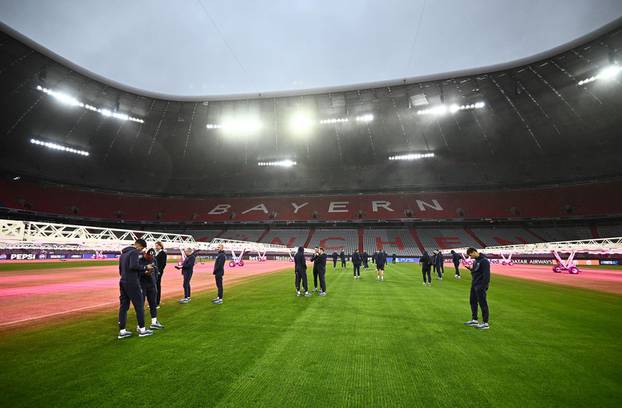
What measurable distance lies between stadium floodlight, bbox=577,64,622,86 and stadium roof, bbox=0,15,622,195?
Result: 142 millimetres

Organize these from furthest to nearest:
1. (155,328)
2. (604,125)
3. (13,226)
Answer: (604,125) < (13,226) < (155,328)

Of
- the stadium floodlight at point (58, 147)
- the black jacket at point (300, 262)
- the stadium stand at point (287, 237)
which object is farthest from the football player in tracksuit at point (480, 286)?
the stadium floodlight at point (58, 147)

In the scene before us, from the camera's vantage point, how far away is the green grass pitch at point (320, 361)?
3367mm

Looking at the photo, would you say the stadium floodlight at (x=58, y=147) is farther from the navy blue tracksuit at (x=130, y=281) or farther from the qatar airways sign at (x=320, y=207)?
the navy blue tracksuit at (x=130, y=281)

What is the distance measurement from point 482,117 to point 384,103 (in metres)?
15.9

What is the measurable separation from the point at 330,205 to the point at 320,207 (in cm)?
202

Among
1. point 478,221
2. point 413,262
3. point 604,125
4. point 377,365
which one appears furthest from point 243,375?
point 604,125

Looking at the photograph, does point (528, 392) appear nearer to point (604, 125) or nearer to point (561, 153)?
point (604, 125)

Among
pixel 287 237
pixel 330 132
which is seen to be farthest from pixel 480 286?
pixel 330 132

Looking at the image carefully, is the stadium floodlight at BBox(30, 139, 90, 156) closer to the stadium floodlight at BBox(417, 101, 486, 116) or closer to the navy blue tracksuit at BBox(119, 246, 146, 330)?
the navy blue tracksuit at BBox(119, 246, 146, 330)

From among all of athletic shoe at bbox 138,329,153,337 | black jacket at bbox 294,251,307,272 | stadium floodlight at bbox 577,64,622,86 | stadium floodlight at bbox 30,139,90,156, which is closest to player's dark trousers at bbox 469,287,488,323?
black jacket at bbox 294,251,307,272

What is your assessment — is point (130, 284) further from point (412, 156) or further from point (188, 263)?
point (412, 156)

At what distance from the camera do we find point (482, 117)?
140 ft

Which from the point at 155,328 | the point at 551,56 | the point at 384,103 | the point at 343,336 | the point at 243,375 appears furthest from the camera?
the point at 384,103
